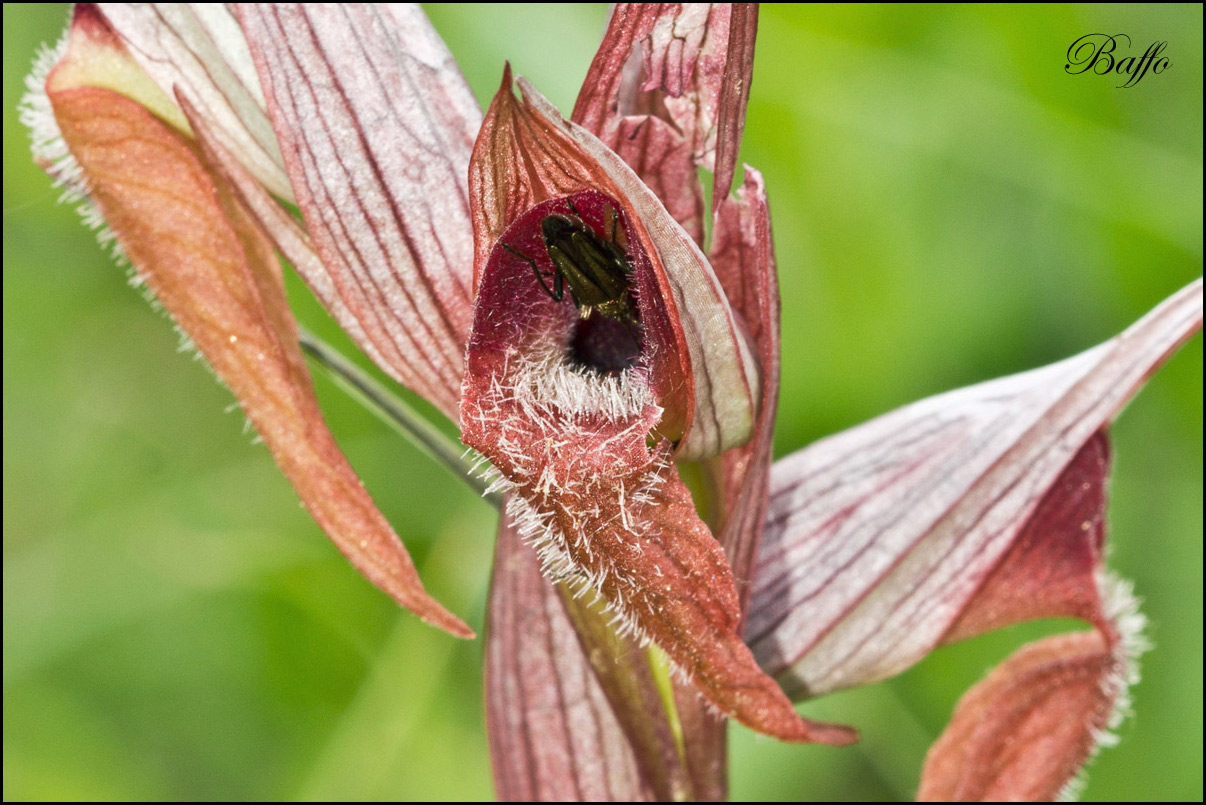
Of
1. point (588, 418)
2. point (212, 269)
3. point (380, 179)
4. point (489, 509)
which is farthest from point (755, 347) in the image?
point (489, 509)

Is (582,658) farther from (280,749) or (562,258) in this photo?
(280,749)

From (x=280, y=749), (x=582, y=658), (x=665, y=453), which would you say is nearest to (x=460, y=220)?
(x=665, y=453)

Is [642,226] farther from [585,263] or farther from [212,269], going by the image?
[212,269]

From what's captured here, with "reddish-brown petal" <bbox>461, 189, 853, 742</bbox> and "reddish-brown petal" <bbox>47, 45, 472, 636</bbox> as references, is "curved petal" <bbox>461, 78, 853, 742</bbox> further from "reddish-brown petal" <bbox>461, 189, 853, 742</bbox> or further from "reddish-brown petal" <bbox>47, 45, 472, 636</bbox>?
"reddish-brown petal" <bbox>47, 45, 472, 636</bbox>

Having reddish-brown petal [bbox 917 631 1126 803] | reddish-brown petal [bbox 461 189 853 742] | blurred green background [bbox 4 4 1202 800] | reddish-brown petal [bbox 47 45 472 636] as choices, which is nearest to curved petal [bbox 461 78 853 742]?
reddish-brown petal [bbox 461 189 853 742]

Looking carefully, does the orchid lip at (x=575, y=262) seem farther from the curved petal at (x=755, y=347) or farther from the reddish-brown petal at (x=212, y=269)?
the reddish-brown petal at (x=212, y=269)
